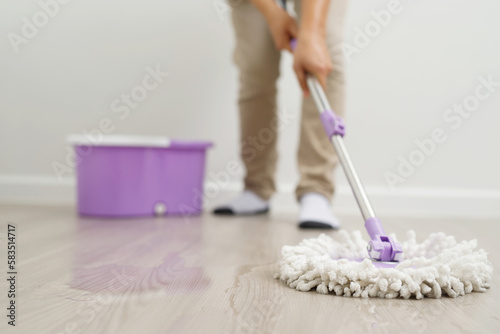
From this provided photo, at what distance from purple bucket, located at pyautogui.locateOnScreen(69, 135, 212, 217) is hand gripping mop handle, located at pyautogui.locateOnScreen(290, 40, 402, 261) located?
2.16 ft

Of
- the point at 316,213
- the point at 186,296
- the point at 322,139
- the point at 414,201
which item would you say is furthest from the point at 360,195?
the point at 414,201

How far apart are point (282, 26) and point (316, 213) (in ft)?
1.65

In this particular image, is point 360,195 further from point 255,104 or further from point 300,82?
point 255,104

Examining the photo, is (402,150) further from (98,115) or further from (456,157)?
(98,115)

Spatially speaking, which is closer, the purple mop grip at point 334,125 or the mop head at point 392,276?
the mop head at point 392,276

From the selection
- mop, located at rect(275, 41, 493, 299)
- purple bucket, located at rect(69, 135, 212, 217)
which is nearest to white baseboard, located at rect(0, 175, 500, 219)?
purple bucket, located at rect(69, 135, 212, 217)

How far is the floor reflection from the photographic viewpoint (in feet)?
2.74

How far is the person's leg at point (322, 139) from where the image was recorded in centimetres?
163

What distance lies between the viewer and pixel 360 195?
1011mm

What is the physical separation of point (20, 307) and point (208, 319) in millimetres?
225

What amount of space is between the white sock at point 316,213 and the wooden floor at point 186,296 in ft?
0.59

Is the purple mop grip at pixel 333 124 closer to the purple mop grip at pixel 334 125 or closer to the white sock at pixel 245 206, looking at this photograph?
the purple mop grip at pixel 334 125

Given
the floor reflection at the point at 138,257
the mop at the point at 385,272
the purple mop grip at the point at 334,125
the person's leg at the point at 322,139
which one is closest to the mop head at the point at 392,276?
the mop at the point at 385,272

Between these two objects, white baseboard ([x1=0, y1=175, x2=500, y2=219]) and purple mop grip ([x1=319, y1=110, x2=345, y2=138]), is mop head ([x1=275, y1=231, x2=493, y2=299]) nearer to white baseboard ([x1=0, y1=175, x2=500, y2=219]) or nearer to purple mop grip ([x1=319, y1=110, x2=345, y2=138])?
purple mop grip ([x1=319, y1=110, x2=345, y2=138])
